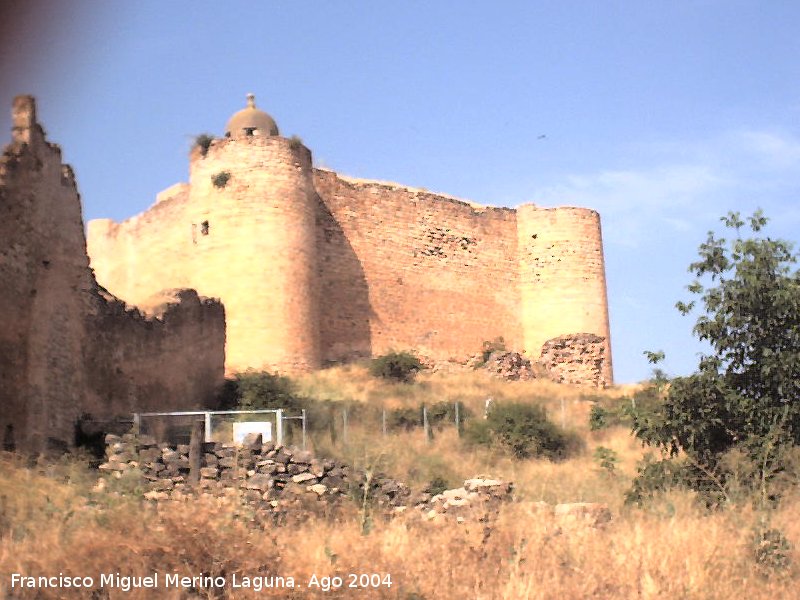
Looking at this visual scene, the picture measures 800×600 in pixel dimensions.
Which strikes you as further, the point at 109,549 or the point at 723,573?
the point at 723,573

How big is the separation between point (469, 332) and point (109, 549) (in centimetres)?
2597

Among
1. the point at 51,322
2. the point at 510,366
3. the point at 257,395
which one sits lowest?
the point at 257,395

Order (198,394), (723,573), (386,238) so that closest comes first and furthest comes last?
(723,573) < (198,394) < (386,238)

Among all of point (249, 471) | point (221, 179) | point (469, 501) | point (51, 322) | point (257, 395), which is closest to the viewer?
point (469, 501)

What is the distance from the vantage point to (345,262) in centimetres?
2888

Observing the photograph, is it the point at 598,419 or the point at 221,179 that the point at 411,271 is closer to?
the point at 221,179

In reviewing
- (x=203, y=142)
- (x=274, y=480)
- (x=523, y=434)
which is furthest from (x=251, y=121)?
(x=274, y=480)

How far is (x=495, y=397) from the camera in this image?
23266 millimetres

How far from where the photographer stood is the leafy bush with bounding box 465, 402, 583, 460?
16953 millimetres

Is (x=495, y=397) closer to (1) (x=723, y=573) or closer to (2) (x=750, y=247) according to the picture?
(2) (x=750, y=247)

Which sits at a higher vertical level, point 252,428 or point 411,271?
point 411,271

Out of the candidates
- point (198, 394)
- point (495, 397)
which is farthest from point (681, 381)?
point (495, 397)

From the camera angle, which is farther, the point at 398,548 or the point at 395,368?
the point at 395,368

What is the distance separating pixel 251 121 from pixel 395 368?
28.8 ft
